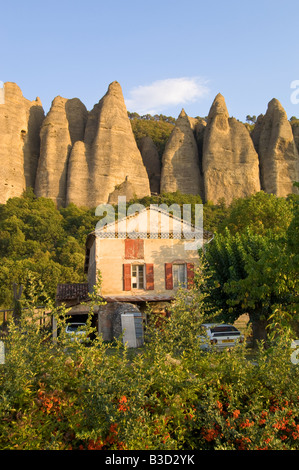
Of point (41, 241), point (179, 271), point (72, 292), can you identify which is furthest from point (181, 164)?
point (179, 271)

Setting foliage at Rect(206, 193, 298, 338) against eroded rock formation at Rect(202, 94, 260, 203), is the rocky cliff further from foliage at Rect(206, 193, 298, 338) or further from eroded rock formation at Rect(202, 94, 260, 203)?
foliage at Rect(206, 193, 298, 338)

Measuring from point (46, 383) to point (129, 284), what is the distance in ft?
60.6

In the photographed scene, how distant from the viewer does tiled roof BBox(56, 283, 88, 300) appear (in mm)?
25922

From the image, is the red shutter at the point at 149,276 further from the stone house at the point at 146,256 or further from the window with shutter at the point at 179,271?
the window with shutter at the point at 179,271

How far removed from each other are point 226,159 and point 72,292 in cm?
4653

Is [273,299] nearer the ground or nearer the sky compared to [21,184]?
nearer the ground

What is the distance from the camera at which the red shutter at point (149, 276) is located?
24656 millimetres

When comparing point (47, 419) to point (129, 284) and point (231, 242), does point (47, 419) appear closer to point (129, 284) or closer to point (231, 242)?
point (231, 242)

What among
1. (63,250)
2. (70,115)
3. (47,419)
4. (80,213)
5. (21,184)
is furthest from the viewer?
(70,115)

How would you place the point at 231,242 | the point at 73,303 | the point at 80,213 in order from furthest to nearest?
the point at 80,213 → the point at 73,303 → the point at 231,242

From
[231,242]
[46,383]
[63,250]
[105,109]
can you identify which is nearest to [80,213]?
[63,250]

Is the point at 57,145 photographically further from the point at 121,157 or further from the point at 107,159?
the point at 121,157

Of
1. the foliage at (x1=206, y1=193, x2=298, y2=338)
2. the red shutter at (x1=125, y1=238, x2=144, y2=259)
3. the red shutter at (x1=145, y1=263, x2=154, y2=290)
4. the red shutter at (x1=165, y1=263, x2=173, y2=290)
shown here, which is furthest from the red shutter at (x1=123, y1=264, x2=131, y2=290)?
the foliage at (x1=206, y1=193, x2=298, y2=338)

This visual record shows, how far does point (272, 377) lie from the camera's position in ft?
19.6
